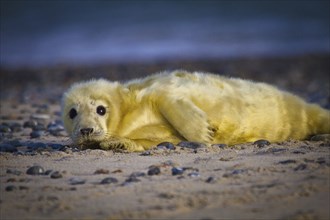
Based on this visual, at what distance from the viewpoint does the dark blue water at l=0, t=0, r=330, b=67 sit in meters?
21.5

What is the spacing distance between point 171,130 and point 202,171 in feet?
4.89

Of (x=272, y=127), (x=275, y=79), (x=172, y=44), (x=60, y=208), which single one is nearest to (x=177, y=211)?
(x=60, y=208)

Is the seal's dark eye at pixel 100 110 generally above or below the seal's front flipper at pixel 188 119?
above

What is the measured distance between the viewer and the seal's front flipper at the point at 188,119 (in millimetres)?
5953

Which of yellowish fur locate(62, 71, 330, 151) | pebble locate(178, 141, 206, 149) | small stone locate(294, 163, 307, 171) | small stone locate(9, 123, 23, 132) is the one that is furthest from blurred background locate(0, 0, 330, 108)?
small stone locate(294, 163, 307, 171)

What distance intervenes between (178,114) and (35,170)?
142 cm

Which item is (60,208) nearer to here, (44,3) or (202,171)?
(202,171)

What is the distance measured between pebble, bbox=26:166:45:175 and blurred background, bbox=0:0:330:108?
4.68 metres

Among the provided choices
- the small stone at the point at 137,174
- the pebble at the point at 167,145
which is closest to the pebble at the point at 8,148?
the pebble at the point at 167,145

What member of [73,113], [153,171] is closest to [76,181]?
[153,171]

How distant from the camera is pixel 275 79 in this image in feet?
45.7

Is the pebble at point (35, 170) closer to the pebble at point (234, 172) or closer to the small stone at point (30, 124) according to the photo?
the pebble at point (234, 172)

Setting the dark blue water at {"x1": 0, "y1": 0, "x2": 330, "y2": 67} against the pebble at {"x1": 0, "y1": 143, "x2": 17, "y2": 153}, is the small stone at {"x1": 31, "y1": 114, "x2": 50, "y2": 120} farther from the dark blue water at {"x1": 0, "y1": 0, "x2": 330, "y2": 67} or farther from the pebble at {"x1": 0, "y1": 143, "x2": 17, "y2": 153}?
the dark blue water at {"x1": 0, "y1": 0, "x2": 330, "y2": 67}

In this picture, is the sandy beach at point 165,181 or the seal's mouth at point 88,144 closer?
the sandy beach at point 165,181
